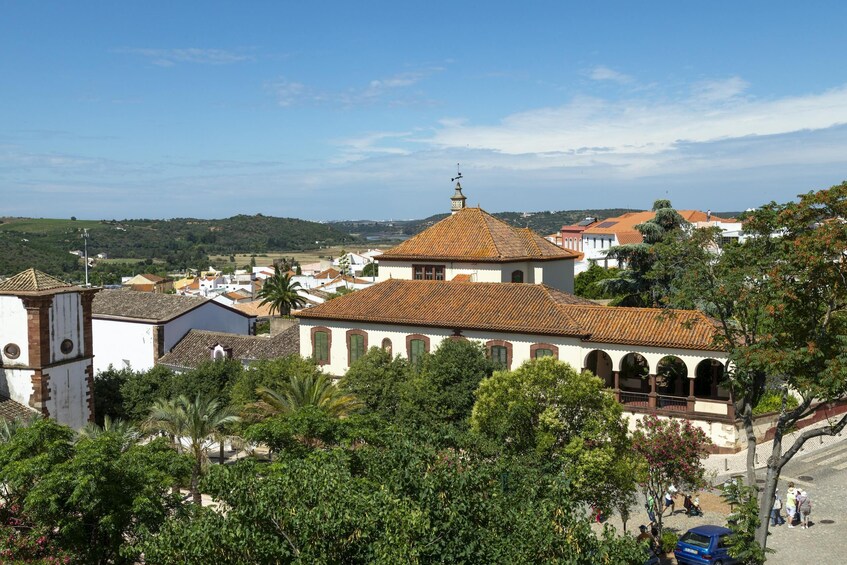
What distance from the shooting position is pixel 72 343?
3127 centimetres

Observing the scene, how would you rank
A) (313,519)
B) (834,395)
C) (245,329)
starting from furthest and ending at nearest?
(245,329) < (834,395) < (313,519)

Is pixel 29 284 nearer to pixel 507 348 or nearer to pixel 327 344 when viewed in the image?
pixel 327 344

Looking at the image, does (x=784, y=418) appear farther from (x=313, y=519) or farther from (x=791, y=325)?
(x=313, y=519)

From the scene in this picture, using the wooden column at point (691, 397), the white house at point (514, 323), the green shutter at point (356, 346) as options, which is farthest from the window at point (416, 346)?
the wooden column at point (691, 397)

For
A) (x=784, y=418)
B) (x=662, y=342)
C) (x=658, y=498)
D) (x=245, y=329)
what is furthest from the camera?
(x=245, y=329)

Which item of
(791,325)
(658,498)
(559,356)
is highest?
(791,325)

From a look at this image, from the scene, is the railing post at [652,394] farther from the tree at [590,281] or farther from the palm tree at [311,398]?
the tree at [590,281]

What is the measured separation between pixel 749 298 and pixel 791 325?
1.07 m

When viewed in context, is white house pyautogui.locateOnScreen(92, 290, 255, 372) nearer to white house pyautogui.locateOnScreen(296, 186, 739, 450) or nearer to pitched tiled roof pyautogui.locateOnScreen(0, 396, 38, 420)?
white house pyautogui.locateOnScreen(296, 186, 739, 450)

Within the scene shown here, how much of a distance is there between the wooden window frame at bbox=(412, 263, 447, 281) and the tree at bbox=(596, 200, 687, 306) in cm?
990

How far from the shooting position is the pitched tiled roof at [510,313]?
1181 inches

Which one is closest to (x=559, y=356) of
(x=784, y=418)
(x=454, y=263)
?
(x=454, y=263)

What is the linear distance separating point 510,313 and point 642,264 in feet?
41.1

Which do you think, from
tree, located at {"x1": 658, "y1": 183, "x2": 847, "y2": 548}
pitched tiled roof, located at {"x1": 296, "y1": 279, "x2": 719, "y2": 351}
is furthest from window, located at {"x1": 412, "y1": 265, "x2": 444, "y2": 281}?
tree, located at {"x1": 658, "y1": 183, "x2": 847, "y2": 548}
